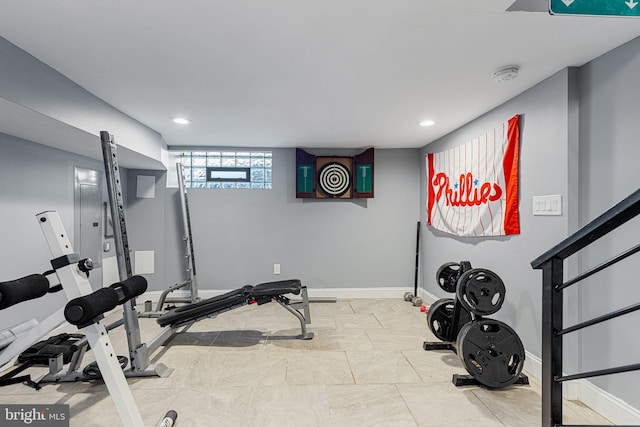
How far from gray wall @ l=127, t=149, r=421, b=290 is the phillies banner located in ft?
2.18

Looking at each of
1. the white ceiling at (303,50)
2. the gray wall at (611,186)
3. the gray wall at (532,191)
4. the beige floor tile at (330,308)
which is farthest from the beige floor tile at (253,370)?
the white ceiling at (303,50)

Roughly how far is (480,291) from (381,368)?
94 centimetres

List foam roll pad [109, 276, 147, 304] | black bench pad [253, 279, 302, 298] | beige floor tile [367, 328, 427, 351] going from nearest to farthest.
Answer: foam roll pad [109, 276, 147, 304] → beige floor tile [367, 328, 427, 351] → black bench pad [253, 279, 302, 298]

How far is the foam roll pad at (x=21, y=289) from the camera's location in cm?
130

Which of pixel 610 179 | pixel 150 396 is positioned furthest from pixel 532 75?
pixel 150 396

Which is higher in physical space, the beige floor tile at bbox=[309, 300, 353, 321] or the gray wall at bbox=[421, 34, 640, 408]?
the gray wall at bbox=[421, 34, 640, 408]

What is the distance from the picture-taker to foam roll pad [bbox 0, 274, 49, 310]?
1.30 metres

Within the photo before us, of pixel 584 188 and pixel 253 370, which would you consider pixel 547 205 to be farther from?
pixel 253 370

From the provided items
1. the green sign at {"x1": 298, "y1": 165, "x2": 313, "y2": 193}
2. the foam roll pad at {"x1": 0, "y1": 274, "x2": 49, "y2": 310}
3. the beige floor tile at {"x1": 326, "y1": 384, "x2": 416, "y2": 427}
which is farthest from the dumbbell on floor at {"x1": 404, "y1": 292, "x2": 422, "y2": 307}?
the foam roll pad at {"x1": 0, "y1": 274, "x2": 49, "y2": 310}

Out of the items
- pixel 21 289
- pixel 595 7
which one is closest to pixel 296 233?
pixel 21 289

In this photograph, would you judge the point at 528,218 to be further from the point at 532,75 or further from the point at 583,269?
the point at 532,75

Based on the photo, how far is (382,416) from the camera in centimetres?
192

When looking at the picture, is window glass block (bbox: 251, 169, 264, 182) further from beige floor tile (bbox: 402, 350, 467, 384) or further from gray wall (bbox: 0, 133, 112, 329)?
beige floor tile (bbox: 402, 350, 467, 384)

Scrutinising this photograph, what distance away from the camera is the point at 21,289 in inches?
54.2
